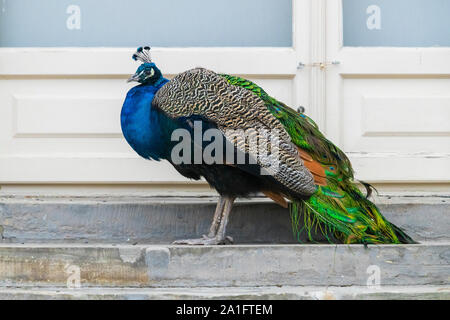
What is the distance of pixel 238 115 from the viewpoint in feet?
9.73

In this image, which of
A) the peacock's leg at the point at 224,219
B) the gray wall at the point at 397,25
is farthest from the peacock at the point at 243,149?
the gray wall at the point at 397,25

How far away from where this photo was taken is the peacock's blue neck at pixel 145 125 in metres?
3.04

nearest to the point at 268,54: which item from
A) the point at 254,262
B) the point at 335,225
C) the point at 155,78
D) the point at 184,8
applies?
the point at 184,8

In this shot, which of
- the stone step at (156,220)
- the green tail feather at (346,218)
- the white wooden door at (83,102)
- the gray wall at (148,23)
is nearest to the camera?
the green tail feather at (346,218)

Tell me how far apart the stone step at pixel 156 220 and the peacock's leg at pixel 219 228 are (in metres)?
0.32

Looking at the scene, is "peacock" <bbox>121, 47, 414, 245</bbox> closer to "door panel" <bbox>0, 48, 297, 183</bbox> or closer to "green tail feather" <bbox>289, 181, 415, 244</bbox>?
"green tail feather" <bbox>289, 181, 415, 244</bbox>

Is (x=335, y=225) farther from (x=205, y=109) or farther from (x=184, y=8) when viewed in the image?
(x=184, y=8)

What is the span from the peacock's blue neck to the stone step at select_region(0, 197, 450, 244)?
56cm

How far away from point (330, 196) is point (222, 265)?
67 cm

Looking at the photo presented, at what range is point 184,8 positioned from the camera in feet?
12.9

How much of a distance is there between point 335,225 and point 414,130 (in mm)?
1088

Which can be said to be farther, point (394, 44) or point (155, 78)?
point (394, 44)

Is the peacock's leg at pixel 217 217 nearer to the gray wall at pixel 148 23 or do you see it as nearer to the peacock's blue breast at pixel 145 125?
the peacock's blue breast at pixel 145 125

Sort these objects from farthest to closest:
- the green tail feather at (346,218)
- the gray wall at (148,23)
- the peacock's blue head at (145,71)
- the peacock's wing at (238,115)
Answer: the gray wall at (148,23)
the peacock's blue head at (145,71)
the green tail feather at (346,218)
the peacock's wing at (238,115)
